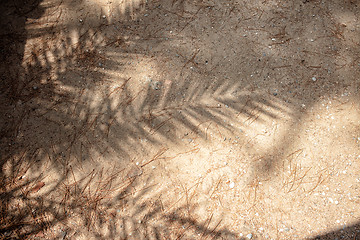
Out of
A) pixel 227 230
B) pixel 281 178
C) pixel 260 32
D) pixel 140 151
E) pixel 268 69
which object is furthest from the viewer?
pixel 260 32

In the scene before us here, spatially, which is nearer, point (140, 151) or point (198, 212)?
point (198, 212)

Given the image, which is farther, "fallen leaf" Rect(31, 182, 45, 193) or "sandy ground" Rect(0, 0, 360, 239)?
"fallen leaf" Rect(31, 182, 45, 193)

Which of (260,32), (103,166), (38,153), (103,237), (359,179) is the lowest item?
(359,179)

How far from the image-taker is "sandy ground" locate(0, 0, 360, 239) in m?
2.37

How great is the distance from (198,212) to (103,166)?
3.63 ft

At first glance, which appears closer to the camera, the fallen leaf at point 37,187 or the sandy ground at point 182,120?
the sandy ground at point 182,120

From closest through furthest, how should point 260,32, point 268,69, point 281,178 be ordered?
point 281,178 < point 268,69 < point 260,32

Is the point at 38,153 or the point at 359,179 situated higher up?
the point at 38,153

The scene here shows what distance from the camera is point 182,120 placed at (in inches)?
109

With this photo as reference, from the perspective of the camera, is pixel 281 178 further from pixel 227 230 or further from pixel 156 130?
pixel 156 130

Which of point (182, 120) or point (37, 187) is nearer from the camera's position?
point (37, 187)

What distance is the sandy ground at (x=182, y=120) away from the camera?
7.77 ft

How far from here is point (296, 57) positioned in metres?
3.04

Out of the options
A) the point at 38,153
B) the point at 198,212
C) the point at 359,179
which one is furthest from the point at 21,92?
the point at 359,179
